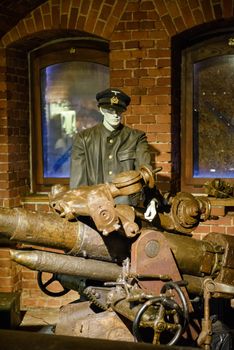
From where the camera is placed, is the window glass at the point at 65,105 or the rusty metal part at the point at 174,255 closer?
the rusty metal part at the point at 174,255

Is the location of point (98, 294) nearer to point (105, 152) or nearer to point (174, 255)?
point (174, 255)

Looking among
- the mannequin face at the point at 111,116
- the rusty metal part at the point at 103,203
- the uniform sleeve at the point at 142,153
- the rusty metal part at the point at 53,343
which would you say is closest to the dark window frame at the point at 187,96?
the uniform sleeve at the point at 142,153

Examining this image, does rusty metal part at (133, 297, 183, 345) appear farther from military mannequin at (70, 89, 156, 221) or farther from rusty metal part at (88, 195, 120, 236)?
military mannequin at (70, 89, 156, 221)

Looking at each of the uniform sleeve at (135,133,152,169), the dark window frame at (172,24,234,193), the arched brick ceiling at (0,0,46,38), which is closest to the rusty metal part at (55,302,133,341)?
the uniform sleeve at (135,133,152,169)

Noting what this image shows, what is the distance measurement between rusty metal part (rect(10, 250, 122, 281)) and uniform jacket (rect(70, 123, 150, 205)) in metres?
1.23

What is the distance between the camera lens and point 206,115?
4.61 m

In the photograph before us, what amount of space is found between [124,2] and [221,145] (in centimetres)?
159

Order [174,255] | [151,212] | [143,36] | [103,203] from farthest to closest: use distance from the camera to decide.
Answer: [143,36]
[151,212]
[174,255]
[103,203]

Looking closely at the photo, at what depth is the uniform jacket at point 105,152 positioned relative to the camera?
3.52m

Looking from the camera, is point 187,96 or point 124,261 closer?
point 124,261

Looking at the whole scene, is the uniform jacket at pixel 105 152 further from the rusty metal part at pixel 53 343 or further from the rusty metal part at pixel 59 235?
the rusty metal part at pixel 53 343

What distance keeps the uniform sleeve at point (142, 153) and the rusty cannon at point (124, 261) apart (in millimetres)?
891

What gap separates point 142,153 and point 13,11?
1926 mm

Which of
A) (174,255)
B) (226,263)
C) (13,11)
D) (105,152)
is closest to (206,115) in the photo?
(105,152)
